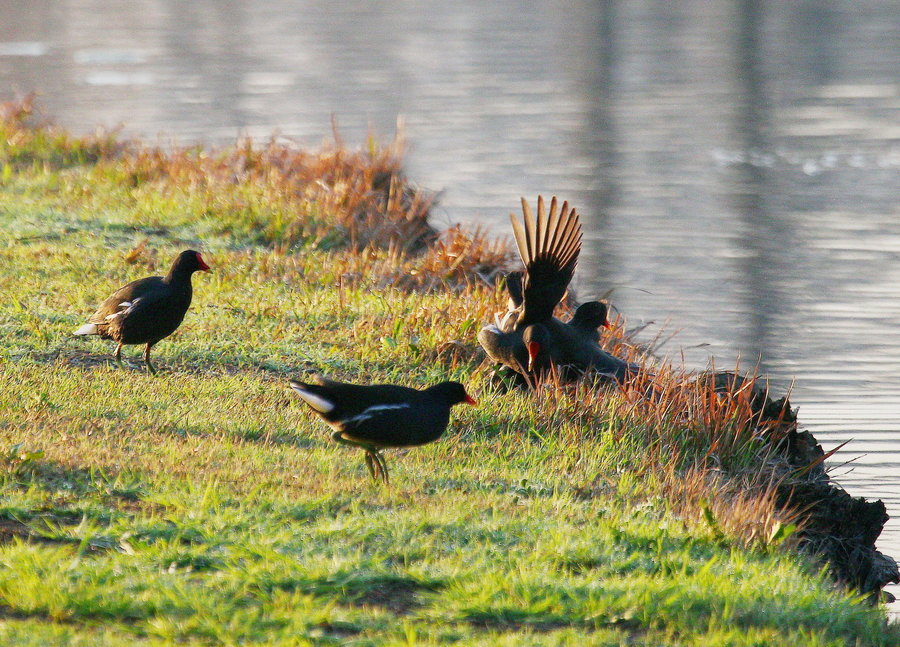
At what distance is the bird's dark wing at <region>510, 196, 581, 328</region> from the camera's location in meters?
9.05

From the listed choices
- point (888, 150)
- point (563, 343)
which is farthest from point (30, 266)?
point (888, 150)

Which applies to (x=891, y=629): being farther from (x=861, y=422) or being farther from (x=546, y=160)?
(x=546, y=160)

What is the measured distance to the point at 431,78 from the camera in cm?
3139

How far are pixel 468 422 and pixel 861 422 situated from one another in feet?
13.5

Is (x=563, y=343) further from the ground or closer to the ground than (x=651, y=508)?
further from the ground

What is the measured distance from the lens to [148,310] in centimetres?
822

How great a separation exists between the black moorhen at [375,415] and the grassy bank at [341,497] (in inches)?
9.3

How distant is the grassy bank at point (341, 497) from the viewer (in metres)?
5.11

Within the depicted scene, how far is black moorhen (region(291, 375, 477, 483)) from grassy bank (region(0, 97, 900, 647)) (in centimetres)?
24

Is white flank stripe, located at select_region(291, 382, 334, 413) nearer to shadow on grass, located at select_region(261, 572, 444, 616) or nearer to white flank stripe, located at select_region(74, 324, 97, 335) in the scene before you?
shadow on grass, located at select_region(261, 572, 444, 616)

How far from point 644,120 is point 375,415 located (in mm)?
20137

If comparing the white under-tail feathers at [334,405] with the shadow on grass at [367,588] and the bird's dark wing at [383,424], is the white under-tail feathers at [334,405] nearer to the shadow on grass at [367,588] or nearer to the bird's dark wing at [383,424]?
the bird's dark wing at [383,424]

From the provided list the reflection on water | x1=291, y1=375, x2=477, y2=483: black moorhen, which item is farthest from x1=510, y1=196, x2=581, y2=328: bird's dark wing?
x1=291, y1=375, x2=477, y2=483: black moorhen

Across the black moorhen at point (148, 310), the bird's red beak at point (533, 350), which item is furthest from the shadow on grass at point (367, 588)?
the bird's red beak at point (533, 350)
